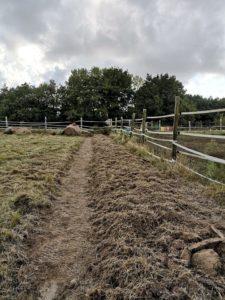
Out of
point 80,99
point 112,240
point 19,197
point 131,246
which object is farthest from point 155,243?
point 80,99

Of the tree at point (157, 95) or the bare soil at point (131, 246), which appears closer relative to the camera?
the bare soil at point (131, 246)

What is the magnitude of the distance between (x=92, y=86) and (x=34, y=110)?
27.7 feet

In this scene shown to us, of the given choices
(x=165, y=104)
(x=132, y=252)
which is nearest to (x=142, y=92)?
(x=165, y=104)

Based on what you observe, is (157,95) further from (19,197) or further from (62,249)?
(62,249)

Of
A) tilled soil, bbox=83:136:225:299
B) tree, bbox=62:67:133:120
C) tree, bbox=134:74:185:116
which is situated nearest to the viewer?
tilled soil, bbox=83:136:225:299

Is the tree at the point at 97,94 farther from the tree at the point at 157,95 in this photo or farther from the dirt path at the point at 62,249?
the dirt path at the point at 62,249

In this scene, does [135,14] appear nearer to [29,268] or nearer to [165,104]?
[29,268]

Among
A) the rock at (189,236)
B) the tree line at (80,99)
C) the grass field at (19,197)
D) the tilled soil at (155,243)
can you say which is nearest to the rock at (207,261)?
the tilled soil at (155,243)

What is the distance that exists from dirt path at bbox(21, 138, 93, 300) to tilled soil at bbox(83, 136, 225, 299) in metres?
0.12

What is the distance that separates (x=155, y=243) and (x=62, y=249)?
829 mm

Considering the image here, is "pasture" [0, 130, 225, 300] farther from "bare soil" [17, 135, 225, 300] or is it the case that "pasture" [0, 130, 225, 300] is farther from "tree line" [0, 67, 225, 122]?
"tree line" [0, 67, 225, 122]

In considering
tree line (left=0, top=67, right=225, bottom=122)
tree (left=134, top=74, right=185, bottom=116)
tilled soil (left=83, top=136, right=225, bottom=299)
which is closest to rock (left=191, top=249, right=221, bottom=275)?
tilled soil (left=83, top=136, right=225, bottom=299)

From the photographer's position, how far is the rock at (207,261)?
5.96 ft

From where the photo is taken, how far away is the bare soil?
1705 millimetres
